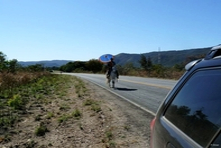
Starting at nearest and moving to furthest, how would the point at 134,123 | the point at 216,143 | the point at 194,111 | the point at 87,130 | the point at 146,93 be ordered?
the point at 216,143, the point at 194,111, the point at 87,130, the point at 134,123, the point at 146,93

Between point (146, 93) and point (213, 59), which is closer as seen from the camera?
point (213, 59)

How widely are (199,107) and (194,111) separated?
74mm

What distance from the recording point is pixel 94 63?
106 metres

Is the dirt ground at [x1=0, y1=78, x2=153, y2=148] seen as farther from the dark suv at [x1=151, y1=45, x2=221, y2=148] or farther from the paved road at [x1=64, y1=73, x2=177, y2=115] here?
the dark suv at [x1=151, y1=45, x2=221, y2=148]

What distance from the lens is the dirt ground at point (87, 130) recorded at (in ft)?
19.1

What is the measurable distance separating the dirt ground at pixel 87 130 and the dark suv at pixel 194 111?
2.95 m

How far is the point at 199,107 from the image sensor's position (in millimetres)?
2086

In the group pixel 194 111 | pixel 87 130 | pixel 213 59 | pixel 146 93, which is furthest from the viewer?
pixel 146 93

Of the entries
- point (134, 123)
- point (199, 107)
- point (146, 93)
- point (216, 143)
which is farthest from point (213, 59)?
point (146, 93)

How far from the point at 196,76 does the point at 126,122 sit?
17.9 feet

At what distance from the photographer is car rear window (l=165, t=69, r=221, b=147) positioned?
178cm

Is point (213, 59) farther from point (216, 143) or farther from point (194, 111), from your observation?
point (216, 143)

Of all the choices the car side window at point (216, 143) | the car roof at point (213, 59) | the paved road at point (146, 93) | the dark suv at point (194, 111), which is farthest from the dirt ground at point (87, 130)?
the car side window at point (216, 143)

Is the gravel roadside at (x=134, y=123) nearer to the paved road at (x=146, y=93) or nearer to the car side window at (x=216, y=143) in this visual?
the paved road at (x=146, y=93)
